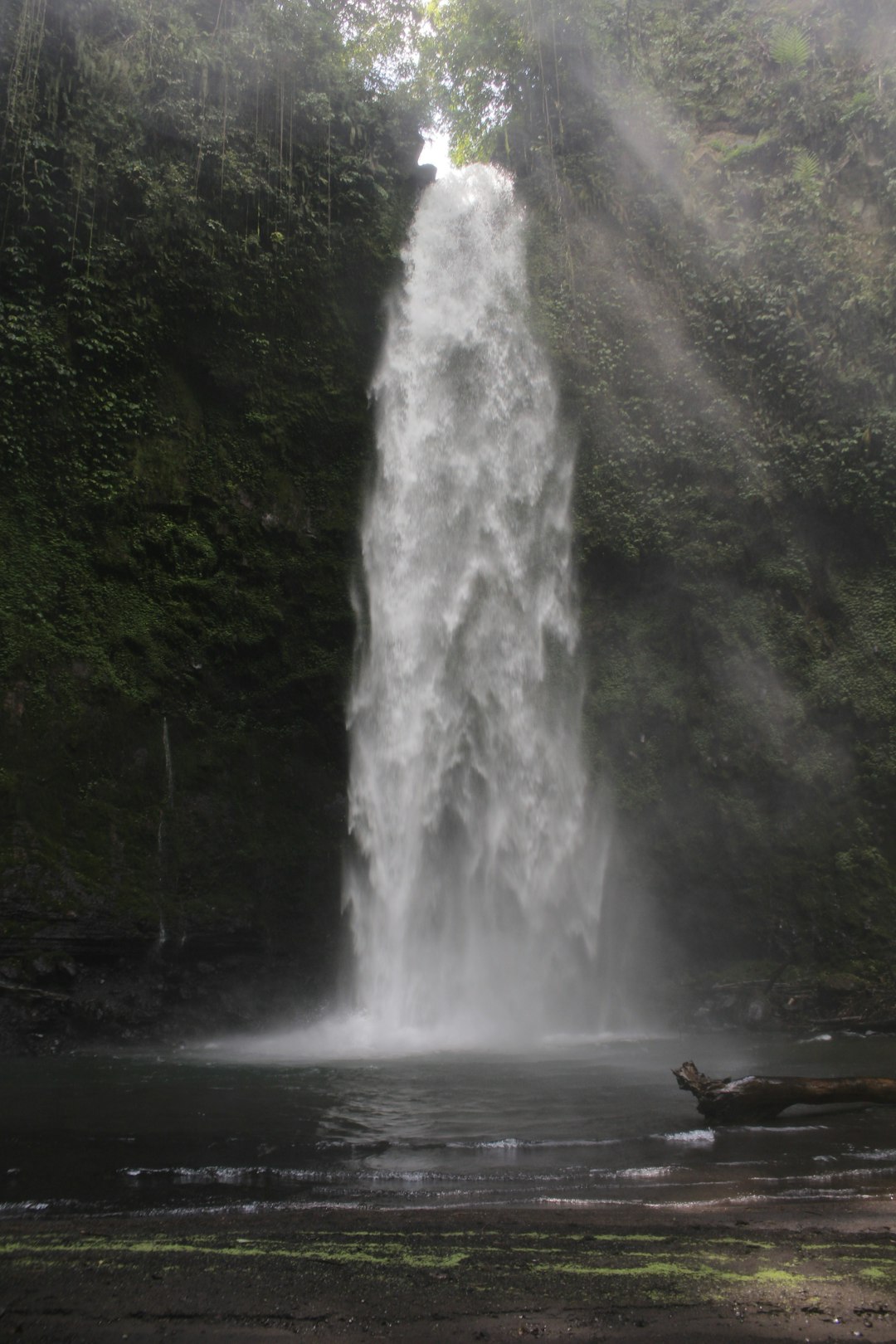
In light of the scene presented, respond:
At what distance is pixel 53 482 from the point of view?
1130cm

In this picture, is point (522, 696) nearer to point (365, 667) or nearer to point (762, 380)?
point (365, 667)

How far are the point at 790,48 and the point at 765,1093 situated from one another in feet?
64.7

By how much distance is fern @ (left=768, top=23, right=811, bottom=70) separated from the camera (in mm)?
17703

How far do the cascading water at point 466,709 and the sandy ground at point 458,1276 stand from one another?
710cm

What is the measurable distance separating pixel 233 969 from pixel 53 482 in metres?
6.64

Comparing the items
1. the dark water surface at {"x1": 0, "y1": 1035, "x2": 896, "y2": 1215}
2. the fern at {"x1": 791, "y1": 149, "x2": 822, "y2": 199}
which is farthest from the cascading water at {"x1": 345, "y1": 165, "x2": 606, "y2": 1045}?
the fern at {"x1": 791, "y1": 149, "x2": 822, "y2": 199}

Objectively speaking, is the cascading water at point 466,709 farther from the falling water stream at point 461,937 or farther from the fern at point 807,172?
the fern at point 807,172

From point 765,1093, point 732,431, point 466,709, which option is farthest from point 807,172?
point 765,1093

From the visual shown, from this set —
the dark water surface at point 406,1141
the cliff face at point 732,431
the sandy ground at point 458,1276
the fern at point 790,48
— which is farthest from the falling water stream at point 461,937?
the fern at point 790,48

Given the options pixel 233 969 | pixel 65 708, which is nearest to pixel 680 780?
pixel 233 969

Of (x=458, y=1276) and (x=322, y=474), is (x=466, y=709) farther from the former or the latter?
(x=458, y=1276)

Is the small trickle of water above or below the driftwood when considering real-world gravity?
above

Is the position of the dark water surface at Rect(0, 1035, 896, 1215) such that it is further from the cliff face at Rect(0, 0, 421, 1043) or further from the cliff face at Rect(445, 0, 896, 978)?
the cliff face at Rect(445, 0, 896, 978)

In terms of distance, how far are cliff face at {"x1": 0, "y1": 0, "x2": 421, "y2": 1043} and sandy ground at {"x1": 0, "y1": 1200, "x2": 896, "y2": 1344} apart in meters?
7.50
